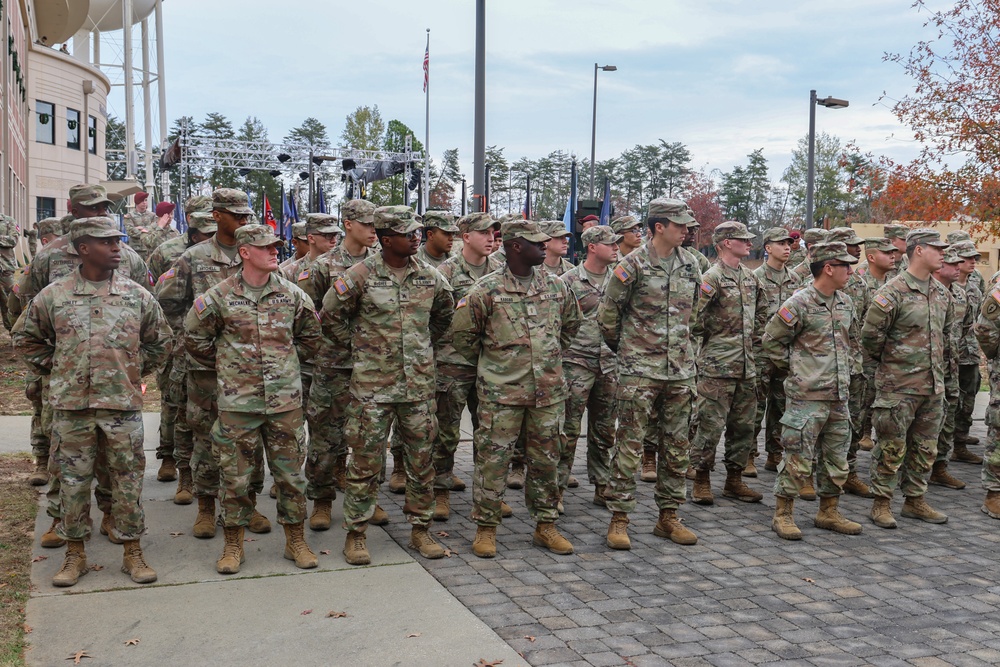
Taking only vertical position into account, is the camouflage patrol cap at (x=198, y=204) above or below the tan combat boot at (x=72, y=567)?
above

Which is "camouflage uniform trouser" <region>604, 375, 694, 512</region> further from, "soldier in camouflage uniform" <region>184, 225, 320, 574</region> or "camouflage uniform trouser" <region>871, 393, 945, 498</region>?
"soldier in camouflage uniform" <region>184, 225, 320, 574</region>

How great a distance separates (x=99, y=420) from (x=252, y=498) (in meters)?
1.13

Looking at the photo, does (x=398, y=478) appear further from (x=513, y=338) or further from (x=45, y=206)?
(x=45, y=206)

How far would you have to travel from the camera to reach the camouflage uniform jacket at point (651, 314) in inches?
265

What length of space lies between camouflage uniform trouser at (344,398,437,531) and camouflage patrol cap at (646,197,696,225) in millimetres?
2064

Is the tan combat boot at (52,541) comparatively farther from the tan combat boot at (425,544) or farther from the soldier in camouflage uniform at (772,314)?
the soldier in camouflage uniform at (772,314)

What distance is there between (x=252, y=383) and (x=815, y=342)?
13.3 ft

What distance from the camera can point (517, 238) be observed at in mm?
6422

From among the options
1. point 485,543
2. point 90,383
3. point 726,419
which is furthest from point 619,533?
point 90,383

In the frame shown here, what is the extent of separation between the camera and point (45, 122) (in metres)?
42.8

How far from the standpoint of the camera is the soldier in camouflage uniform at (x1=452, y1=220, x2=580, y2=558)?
21.0ft

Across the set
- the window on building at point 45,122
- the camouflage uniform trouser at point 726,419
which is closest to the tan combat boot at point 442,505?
the camouflage uniform trouser at point 726,419

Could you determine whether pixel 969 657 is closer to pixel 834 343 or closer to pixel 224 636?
pixel 834 343

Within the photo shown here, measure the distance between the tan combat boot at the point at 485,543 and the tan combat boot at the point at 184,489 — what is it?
245 centimetres
